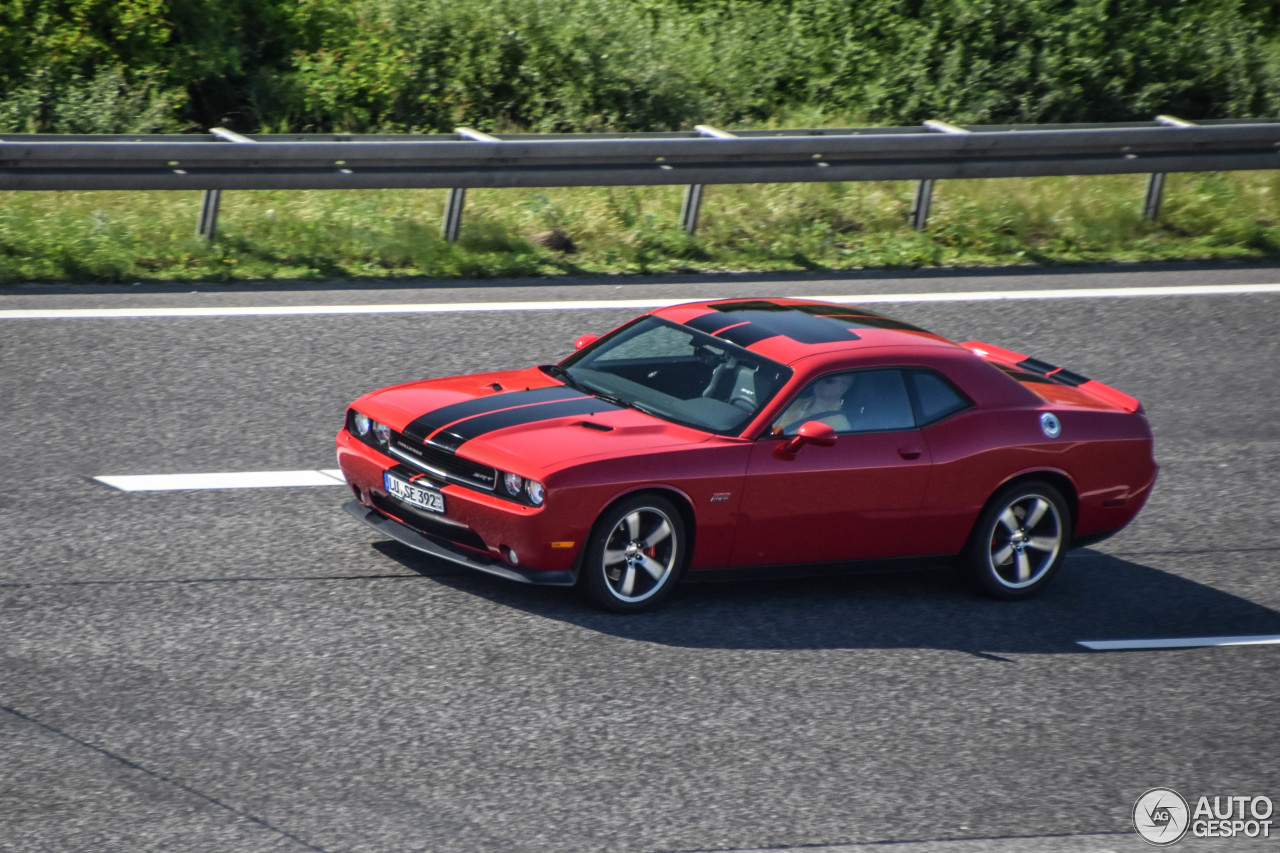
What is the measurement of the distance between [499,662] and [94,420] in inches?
155

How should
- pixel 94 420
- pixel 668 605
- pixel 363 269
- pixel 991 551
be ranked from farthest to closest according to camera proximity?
pixel 363 269 → pixel 94 420 → pixel 991 551 → pixel 668 605

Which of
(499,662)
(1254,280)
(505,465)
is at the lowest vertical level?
(499,662)

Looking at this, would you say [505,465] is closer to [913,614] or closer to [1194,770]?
[913,614]

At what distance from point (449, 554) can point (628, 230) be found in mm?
7244

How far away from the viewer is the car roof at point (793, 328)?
7641 mm

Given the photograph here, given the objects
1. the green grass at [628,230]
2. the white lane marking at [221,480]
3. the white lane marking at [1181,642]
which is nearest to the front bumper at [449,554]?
the white lane marking at [221,480]

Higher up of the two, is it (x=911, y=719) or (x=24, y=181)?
(x=24, y=181)

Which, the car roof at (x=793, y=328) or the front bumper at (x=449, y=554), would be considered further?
the car roof at (x=793, y=328)

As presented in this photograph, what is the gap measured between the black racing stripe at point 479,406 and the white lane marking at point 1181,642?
2.79m

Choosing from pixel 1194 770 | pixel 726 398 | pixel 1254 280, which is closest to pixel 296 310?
pixel 726 398

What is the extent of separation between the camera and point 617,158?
1334 cm

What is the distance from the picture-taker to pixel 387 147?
12562mm

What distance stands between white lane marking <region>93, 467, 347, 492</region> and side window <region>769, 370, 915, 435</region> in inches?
97.9

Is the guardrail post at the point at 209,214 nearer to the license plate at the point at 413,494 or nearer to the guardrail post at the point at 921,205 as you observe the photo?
the license plate at the point at 413,494
